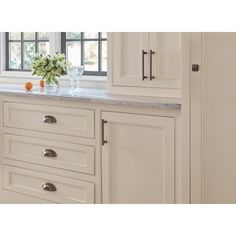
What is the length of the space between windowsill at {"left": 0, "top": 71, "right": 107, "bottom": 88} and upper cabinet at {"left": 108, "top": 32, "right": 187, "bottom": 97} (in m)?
0.44

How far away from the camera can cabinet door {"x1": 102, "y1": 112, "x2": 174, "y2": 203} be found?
7.05 feet

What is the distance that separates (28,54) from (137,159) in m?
1.67

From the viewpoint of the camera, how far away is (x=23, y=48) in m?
3.51

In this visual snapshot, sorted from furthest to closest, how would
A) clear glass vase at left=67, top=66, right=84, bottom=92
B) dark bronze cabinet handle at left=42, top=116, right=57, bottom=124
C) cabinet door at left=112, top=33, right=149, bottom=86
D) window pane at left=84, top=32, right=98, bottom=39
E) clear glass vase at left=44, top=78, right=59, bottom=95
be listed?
1. window pane at left=84, top=32, right=98, bottom=39
2. clear glass vase at left=67, top=66, right=84, bottom=92
3. clear glass vase at left=44, top=78, right=59, bottom=95
4. dark bronze cabinet handle at left=42, top=116, right=57, bottom=124
5. cabinet door at left=112, top=33, right=149, bottom=86

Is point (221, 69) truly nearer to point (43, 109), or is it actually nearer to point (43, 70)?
point (43, 109)

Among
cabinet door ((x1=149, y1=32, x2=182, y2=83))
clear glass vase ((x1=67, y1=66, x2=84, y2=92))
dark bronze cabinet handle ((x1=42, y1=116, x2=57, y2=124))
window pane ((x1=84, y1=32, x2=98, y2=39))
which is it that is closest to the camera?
cabinet door ((x1=149, y1=32, x2=182, y2=83))

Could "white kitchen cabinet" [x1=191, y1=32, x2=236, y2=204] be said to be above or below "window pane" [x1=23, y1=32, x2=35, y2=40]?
below

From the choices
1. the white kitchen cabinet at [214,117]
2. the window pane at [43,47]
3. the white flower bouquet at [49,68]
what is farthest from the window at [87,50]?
the white kitchen cabinet at [214,117]

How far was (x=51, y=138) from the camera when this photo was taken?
257cm

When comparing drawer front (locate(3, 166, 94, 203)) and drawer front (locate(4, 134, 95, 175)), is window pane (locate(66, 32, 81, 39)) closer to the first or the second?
drawer front (locate(4, 134, 95, 175))

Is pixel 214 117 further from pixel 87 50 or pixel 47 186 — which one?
pixel 87 50

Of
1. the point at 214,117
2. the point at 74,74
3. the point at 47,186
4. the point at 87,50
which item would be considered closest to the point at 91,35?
the point at 87,50

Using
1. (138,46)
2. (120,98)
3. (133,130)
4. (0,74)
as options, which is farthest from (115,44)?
(0,74)


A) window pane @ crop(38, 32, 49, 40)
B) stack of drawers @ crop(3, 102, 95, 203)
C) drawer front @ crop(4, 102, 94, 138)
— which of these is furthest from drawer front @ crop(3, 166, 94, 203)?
window pane @ crop(38, 32, 49, 40)
